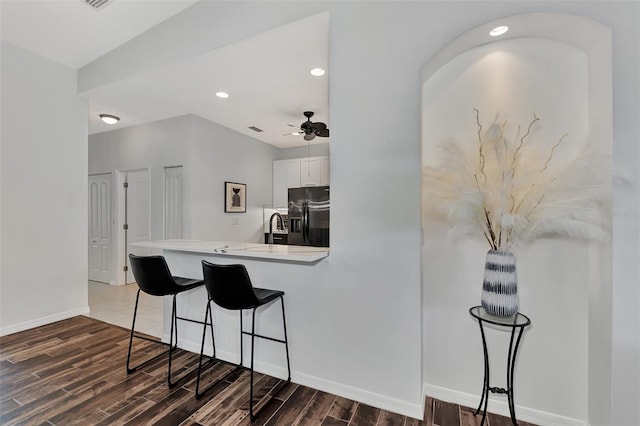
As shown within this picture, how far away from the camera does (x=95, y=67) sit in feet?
10.8

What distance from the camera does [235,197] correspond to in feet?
16.0

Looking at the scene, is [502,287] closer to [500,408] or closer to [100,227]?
[500,408]

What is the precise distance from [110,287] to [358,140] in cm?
511

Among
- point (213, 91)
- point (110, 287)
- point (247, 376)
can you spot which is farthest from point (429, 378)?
point (110, 287)

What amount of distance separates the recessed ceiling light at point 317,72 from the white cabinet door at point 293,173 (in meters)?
2.79

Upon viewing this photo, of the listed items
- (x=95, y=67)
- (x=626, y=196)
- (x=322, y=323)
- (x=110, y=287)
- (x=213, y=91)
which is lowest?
(x=110, y=287)

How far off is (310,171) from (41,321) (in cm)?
426

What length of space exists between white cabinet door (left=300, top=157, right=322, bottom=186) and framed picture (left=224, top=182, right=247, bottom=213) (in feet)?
3.78

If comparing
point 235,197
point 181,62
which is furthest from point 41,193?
point 235,197

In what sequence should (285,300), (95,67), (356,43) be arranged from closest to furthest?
(356,43), (285,300), (95,67)

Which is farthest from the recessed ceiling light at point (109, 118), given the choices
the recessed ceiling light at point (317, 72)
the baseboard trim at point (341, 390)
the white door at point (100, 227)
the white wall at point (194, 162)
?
the baseboard trim at point (341, 390)

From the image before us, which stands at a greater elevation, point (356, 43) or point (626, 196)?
point (356, 43)

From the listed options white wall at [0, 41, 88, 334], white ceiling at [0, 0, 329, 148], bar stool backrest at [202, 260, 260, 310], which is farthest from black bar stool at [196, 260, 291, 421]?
white wall at [0, 41, 88, 334]

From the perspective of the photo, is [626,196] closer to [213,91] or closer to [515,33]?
[515,33]
